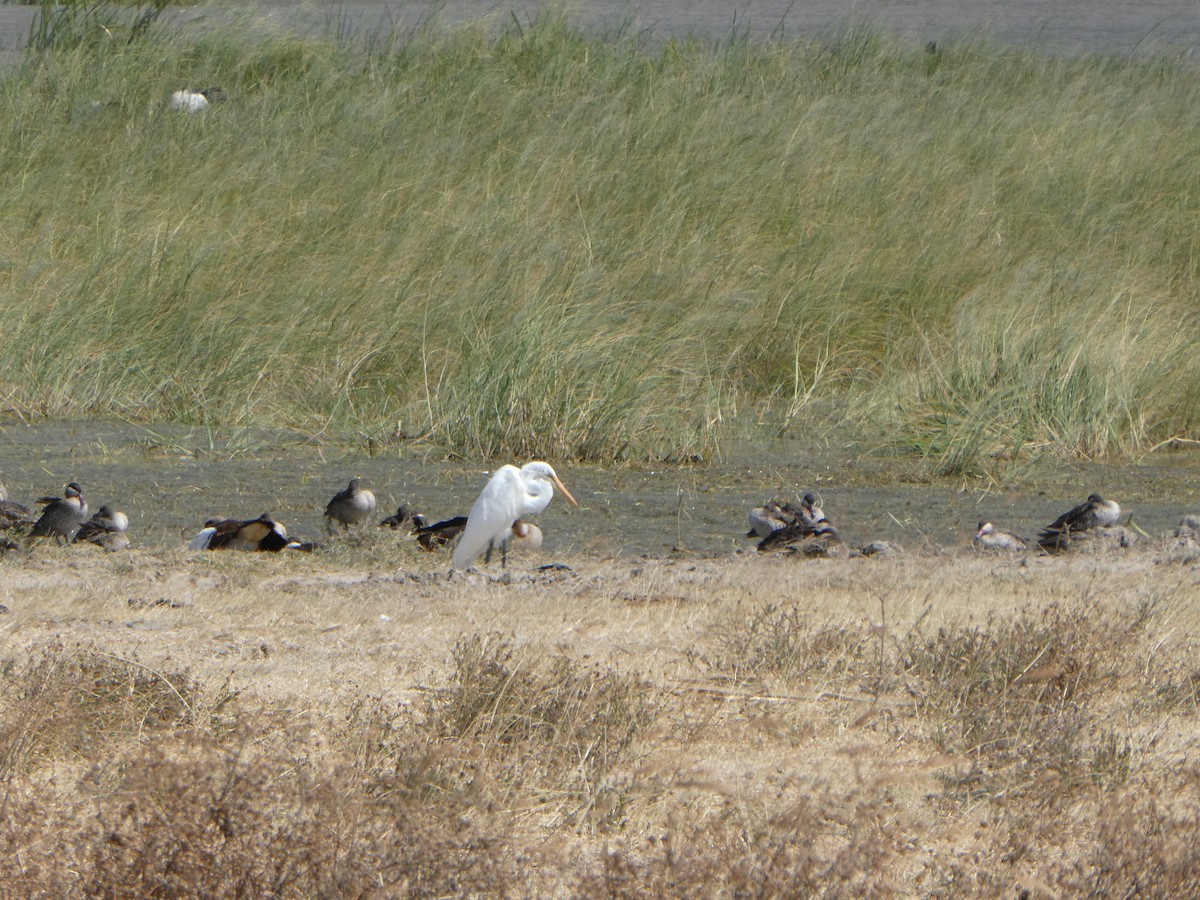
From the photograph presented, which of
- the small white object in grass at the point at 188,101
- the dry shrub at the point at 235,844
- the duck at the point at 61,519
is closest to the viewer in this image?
the dry shrub at the point at 235,844

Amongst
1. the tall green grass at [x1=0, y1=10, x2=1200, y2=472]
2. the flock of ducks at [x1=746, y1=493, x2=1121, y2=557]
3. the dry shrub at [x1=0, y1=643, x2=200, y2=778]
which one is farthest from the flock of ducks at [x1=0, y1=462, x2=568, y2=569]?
the dry shrub at [x1=0, y1=643, x2=200, y2=778]

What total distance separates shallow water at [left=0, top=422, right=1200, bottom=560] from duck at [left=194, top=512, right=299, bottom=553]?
232mm

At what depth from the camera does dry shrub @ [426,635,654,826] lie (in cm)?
376

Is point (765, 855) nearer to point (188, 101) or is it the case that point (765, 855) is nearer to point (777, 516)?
point (777, 516)

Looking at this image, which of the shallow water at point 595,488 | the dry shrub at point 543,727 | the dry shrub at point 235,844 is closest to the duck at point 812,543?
the shallow water at point 595,488

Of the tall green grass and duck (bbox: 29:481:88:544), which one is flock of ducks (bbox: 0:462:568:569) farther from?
the tall green grass

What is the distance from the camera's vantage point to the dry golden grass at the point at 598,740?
10.5 feet

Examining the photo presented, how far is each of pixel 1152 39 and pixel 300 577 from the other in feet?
57.1

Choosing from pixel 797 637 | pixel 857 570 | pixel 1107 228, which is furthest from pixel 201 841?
pixel 1107 228

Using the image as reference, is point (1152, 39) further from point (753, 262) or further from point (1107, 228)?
point (753, 262)

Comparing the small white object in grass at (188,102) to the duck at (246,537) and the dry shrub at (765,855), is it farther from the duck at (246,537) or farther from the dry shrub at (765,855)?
the dry shrub at (765,855)

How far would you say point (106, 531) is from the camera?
23.2ft

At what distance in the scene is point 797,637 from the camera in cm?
486

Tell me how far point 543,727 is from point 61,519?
3927 mm
